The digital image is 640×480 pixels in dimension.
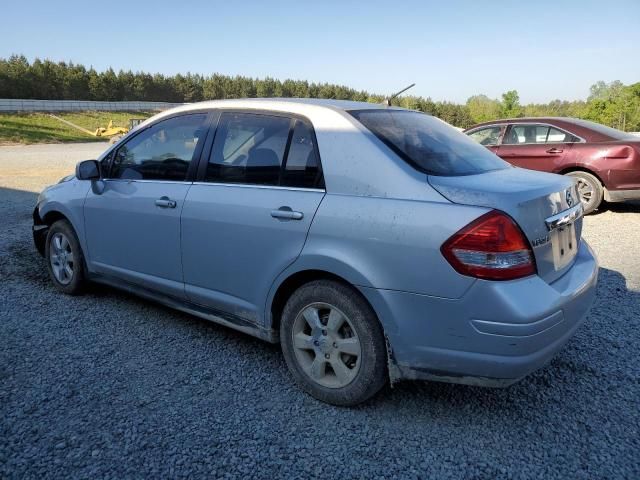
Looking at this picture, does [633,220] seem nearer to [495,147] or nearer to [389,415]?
[495,147]

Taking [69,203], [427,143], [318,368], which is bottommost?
[318,368]

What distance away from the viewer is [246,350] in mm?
3529

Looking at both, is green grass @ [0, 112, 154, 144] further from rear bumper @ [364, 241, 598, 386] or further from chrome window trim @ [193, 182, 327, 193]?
rear bumper @ [364, 241, 598, 386]

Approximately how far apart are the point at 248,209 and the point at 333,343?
95 cm

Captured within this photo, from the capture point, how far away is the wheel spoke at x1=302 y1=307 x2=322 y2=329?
110 inches

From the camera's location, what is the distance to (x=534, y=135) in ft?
28.5

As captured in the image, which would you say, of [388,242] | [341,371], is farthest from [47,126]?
[388,242]

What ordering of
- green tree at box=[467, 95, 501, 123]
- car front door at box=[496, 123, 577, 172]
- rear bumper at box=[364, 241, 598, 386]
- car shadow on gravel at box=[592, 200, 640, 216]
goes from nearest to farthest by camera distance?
rear bumper at box=[364, 241, 598, 386] → car front door at box=[496, 123, 577, 172] → car shadow on gravel at box=[592, 200, 640, 216] → green tree at box=[467, 95, 501, 123]

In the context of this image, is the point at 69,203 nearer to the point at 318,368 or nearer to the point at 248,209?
the point at 248,209

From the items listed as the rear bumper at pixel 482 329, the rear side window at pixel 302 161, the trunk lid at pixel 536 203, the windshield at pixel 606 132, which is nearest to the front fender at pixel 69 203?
the rear side window at pixel 302 161

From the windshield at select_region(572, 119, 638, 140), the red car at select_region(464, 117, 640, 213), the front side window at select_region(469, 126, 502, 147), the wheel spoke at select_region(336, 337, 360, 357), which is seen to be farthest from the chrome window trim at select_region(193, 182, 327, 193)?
the windshield at select_region(572, 119, 638, 140)

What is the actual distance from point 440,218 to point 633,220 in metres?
6.99

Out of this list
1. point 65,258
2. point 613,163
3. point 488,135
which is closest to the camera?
point 65,258

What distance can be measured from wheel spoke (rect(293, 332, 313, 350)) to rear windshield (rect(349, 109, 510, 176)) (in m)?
1.14
